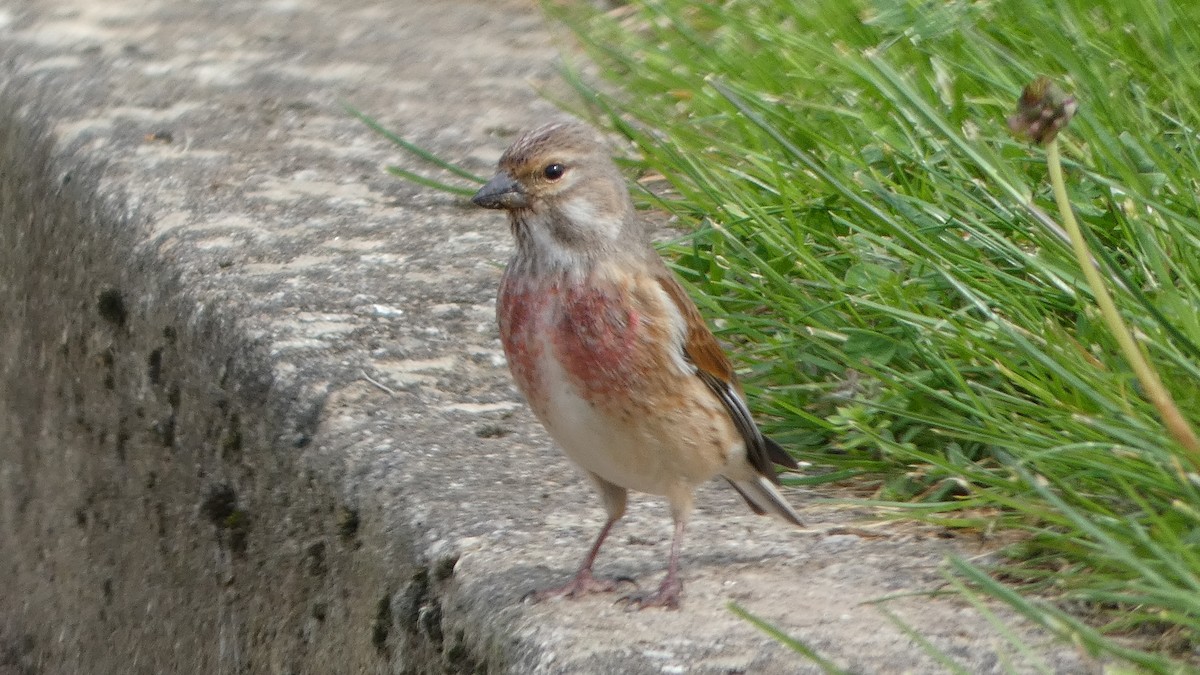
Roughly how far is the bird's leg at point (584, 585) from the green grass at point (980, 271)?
58 cm

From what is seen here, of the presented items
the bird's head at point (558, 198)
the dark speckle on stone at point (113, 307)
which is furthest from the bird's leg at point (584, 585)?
the dark speckle on stone at point (113, 307)

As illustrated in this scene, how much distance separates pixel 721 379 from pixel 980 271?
1.85 ft

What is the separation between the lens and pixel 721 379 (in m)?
3.01

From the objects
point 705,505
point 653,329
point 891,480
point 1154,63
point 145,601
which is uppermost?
point 1154,63

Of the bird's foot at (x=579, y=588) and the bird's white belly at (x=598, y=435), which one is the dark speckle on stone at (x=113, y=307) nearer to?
the bird's white belly at (x=598, y=435)

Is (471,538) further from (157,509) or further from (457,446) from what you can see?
(157,509)

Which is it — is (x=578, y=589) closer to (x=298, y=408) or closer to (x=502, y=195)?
(x=502, y=195)

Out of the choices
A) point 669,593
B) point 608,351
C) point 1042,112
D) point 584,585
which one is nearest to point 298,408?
point 608,351

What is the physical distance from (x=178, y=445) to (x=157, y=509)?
0.66 ft

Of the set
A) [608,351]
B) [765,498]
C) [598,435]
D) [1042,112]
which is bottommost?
[765,498]

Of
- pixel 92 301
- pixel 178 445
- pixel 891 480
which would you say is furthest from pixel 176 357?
pixel 891 480

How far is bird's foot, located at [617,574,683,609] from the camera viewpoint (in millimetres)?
2643

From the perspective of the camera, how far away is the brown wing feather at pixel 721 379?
2961mm

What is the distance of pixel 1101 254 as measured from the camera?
257 centimetres
